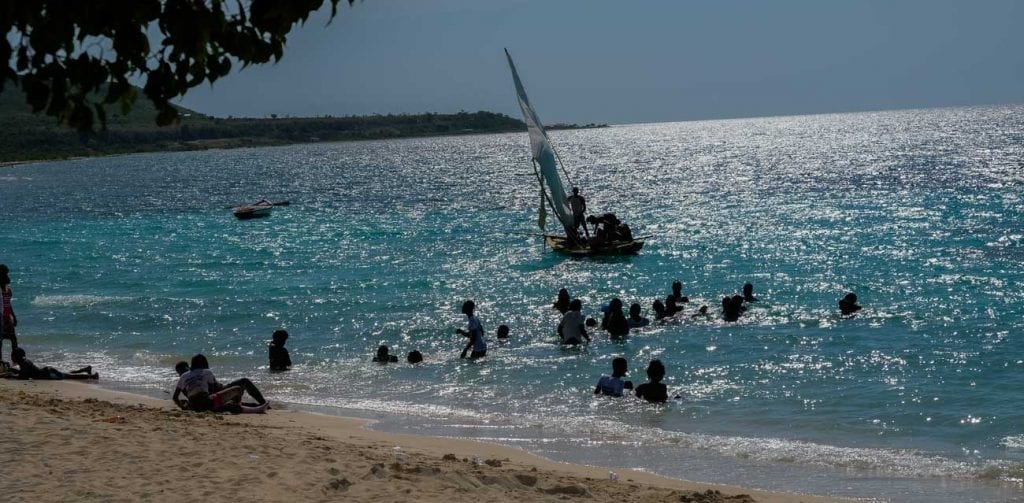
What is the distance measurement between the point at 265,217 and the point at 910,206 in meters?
31.3

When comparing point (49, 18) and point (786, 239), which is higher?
point (49, 18)

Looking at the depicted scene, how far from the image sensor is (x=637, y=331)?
20.0 meters

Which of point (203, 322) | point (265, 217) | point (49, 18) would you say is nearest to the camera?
point (49, 18)

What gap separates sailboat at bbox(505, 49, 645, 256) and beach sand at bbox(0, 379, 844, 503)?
1807 centimetres

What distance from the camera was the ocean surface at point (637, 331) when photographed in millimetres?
12297

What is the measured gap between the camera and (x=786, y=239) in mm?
38031

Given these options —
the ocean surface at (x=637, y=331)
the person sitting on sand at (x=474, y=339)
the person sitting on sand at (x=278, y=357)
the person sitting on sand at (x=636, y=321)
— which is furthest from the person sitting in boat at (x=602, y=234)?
the person sitting on sand at (x=278, y=357)

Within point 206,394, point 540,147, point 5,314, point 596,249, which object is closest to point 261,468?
point 206,394

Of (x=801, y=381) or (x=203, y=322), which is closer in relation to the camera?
(x=801, y=381)

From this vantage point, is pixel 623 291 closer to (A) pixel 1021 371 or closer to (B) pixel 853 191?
(A) pixel 1021 371

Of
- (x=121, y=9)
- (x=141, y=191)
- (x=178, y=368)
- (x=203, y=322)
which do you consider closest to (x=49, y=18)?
(x=121, y=9)

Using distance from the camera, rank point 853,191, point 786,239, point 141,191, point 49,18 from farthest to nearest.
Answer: point 141,191 < point 853,191 < point 786,239 < point 49,18

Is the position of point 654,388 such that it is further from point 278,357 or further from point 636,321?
point 278,357

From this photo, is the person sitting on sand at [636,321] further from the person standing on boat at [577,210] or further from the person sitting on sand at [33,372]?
the person standing on boat at [577,210]
